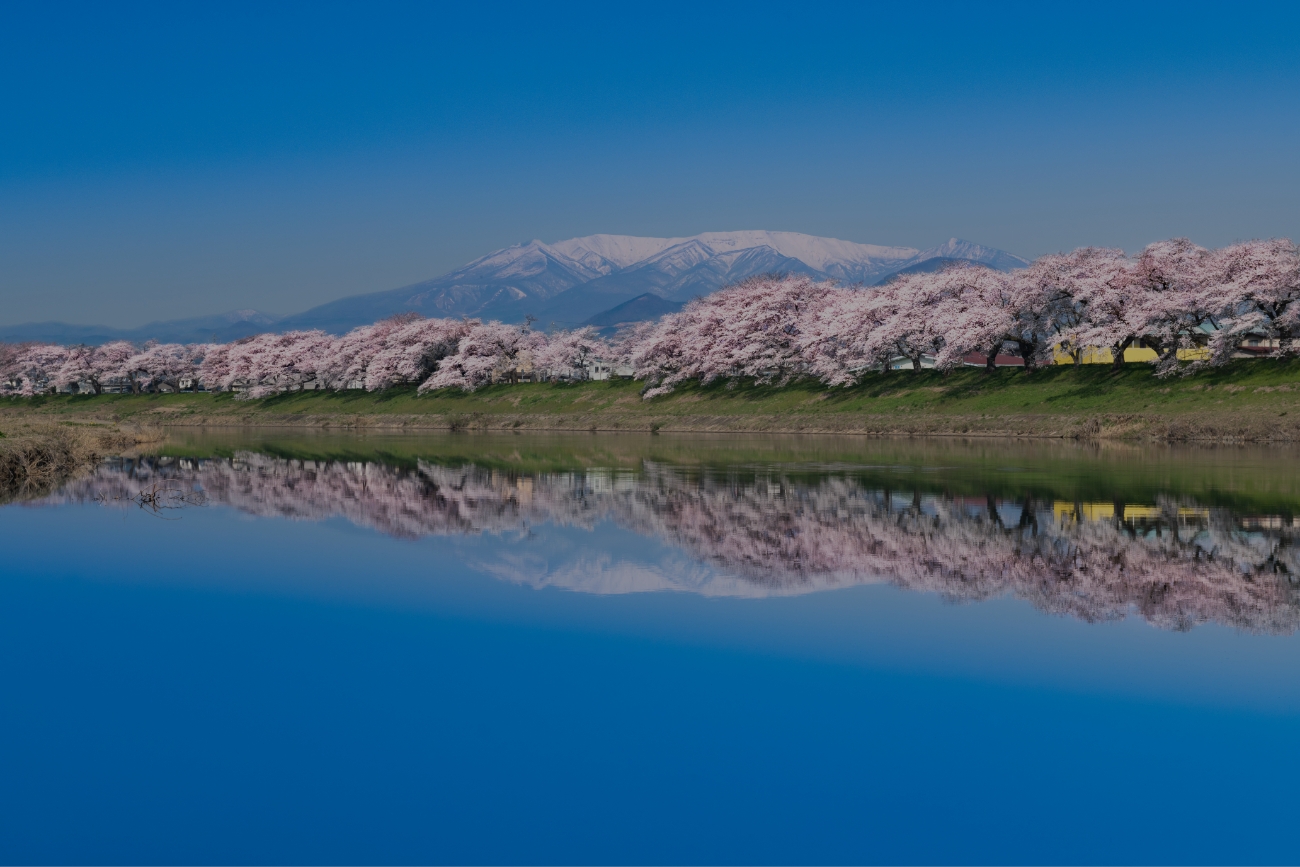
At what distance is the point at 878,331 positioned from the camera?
222ft

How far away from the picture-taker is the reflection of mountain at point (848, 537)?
14.8 metres

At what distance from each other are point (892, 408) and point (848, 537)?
4331cm

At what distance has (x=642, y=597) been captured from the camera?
15023 millimetres

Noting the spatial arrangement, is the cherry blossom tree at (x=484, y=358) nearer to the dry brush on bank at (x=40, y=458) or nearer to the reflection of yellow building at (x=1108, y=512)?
the dry brush on bank at (x=40, y=458)

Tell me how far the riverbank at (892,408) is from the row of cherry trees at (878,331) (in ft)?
5.58

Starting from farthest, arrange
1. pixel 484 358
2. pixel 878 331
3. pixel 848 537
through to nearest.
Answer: pixel 484 358 < pixel 878 331 < pixel 848 537

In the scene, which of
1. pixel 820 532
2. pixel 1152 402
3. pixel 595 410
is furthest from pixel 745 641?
pixel 595 410

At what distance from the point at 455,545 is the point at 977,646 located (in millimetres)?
10534

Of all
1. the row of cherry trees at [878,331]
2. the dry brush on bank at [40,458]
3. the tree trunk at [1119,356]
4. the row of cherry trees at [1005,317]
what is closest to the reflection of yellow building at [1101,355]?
the row of cherry trees at [878,331]

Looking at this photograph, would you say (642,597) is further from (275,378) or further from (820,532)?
(275,378)

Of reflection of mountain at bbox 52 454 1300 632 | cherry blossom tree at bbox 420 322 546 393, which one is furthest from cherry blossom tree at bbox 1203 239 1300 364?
cherry blossom tree at bbox 420 322 546 393

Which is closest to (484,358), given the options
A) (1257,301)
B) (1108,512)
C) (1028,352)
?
(1028,352)

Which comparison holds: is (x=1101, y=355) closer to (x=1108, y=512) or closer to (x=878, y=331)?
(x=878, y=331)

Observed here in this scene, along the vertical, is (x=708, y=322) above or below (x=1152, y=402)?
above
